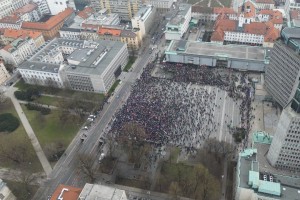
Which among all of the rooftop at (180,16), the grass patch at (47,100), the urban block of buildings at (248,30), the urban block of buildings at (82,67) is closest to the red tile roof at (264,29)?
the urban block of buildings at (248,30)

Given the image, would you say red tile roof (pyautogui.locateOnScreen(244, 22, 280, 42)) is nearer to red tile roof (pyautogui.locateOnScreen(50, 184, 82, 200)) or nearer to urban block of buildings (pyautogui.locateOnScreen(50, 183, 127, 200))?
urban block of buildings (pyautogui.locateOnScreen(50, 183, 127, 200))

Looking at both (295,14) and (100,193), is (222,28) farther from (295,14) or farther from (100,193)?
(100,193)

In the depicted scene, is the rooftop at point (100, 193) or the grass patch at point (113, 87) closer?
the rooftop at point (100, 193)

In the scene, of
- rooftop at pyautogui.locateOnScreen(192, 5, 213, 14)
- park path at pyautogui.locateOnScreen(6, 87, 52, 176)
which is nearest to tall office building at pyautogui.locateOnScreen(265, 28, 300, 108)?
rooftop at pyautogui.locateOnScreen(192, 5, 213, 14)

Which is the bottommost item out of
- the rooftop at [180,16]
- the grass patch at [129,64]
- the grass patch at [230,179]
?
the grass patch at [230,179]

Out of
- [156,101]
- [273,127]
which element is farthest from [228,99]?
[156,101]

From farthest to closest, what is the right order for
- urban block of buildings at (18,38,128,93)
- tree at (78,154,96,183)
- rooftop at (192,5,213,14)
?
rooftop at (192,5,213,14) → urban block of buildings at (18,38,128,93) → tree at (78,154,96,183)

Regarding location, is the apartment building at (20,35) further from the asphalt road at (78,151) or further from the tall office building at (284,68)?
the tall office building at (284,68)
